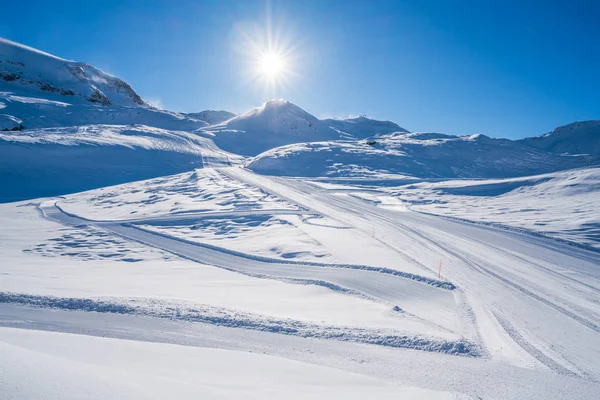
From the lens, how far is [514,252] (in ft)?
46.3

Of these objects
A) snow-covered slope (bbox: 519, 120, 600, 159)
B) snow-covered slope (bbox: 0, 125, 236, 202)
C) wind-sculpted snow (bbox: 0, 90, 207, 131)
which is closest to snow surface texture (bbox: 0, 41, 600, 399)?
snow-covered slope (bbox: 0, 125, 236, 202)

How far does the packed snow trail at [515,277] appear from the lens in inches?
279

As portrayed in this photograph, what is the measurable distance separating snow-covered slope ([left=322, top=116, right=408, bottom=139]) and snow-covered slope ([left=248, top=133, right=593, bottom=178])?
3199cm

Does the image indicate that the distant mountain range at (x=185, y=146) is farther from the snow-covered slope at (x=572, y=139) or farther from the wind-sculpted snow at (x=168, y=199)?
the wind-sculpted snow at (x=168, y=199)

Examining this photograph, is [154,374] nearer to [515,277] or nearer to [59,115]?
[515,277]

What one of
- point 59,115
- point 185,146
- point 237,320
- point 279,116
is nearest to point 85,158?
point 185,146

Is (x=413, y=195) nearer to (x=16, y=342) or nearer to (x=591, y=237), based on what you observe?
(x=591, y=237)

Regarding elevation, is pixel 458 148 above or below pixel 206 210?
above

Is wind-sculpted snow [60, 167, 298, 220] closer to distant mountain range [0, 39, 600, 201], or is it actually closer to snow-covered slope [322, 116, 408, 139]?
distant mountain range [0, 39, 600, 201]

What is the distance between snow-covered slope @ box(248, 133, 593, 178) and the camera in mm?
43219

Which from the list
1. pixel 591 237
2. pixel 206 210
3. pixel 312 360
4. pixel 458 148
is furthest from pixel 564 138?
pixel 312 360

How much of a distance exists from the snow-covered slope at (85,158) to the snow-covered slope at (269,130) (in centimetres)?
1110

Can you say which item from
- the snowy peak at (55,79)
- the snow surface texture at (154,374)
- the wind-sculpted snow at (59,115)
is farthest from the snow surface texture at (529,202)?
the snowy peak at (55,79)

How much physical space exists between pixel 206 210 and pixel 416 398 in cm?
1914
